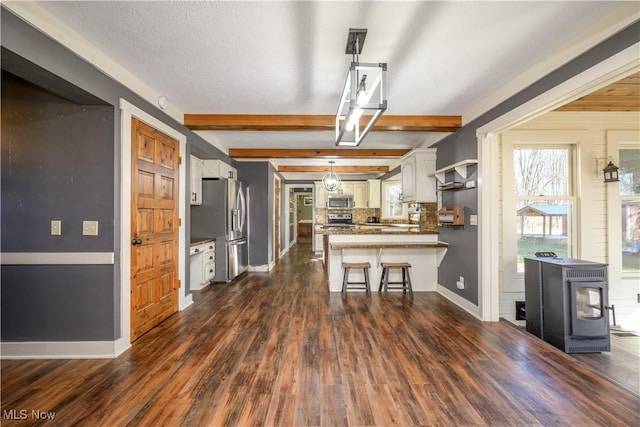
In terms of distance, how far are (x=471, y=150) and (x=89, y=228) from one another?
161 inches

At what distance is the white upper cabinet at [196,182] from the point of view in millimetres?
4188

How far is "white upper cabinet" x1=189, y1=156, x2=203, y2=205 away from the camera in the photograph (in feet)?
13.7

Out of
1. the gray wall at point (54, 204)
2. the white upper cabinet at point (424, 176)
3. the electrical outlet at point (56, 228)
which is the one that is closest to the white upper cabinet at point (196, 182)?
the gray wall at point (54, 204)

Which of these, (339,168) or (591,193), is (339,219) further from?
(591,193)

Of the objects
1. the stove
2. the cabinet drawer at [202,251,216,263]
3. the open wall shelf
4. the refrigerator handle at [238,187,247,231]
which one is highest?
the open wall shelf

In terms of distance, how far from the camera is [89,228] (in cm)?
220

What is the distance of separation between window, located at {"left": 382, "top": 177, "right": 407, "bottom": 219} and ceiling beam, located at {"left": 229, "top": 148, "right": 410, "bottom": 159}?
4.98 feet

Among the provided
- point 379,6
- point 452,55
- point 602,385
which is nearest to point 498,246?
point 602,385

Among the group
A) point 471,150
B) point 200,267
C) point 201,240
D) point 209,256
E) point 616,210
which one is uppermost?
point 471,150

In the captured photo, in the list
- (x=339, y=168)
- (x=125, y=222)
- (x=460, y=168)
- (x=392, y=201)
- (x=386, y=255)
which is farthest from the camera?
(x=392, y=201)

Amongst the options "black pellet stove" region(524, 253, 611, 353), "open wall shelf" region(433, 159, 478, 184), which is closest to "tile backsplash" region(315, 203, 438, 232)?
"open wall shelf" region(433, 159, 478, 184)

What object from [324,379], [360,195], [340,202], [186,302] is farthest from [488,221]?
[360,195]

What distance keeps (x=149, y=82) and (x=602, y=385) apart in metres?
4.48

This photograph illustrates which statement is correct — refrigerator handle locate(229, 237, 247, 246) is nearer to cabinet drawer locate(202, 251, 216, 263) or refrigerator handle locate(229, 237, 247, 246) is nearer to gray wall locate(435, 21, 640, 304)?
cabinet drawer locate(202, 251, 216, 263)
